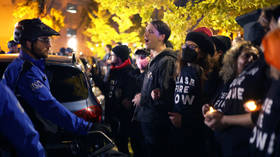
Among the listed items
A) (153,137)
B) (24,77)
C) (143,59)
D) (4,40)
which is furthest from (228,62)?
(4,40)

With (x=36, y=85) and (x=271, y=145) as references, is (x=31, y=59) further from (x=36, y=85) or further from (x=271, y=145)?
(x=271, y=145)

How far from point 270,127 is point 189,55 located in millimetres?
1759

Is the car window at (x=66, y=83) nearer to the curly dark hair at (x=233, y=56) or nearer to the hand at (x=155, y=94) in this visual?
the hand at (x=155, y=94)

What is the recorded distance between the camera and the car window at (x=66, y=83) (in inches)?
143

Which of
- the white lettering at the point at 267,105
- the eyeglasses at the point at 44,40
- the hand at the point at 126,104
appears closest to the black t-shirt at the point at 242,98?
the white lettering at the point at 267,105

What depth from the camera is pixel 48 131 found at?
326cm

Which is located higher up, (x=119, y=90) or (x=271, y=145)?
(x=271, y=145)

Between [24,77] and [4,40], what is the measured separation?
79.7 feet

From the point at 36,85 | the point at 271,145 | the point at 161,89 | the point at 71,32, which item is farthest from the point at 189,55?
the point at 71,32

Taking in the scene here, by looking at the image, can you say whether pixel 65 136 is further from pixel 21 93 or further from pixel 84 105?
pixel 21 93

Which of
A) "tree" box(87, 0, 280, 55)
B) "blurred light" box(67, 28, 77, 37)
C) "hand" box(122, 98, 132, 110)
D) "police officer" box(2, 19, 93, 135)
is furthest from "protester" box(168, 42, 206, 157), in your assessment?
"blurred light" box(67, 28, 77, 37)

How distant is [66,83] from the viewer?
369cm

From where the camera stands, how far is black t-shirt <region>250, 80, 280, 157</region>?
1.58 meters

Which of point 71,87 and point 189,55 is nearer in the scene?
point 189,55
